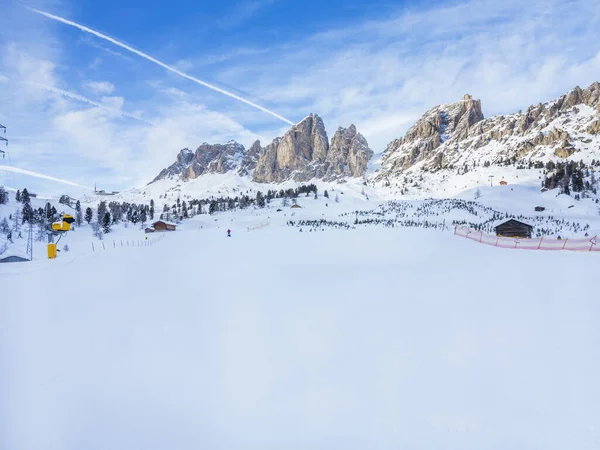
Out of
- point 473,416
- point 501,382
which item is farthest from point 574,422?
point 473,416

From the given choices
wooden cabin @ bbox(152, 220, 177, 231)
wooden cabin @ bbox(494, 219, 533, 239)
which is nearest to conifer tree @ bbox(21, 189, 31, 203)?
wooden cabin @ bbox(152, 220, 177, 231)

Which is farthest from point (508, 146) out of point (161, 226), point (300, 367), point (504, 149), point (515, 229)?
point (300, 367)

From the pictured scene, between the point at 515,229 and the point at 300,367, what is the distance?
3460cm

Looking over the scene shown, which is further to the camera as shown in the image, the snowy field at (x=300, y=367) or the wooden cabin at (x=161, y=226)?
the wooden cabin at (x=161, y=226)

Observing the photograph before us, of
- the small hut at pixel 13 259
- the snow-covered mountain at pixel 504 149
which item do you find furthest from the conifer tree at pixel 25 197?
the snow-covered mountain at pixel 504 149

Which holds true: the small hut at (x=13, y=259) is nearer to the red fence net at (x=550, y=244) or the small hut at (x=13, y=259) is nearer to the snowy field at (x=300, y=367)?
the snowy field at (x=300, y=367)

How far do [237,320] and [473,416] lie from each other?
173 inches

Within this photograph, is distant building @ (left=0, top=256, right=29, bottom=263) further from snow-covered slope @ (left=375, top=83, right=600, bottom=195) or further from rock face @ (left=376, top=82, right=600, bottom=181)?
rock face @ (left=376, top=82, right=600, bottom=181)

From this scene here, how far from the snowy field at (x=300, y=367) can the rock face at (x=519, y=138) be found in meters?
146

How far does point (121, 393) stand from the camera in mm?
4270

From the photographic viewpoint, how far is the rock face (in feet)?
421

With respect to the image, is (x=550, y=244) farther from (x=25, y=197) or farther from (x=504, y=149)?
(x=504, y=149)

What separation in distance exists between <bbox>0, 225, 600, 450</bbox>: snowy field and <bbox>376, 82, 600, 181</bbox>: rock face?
14590 cm

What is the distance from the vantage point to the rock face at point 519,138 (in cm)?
12838
